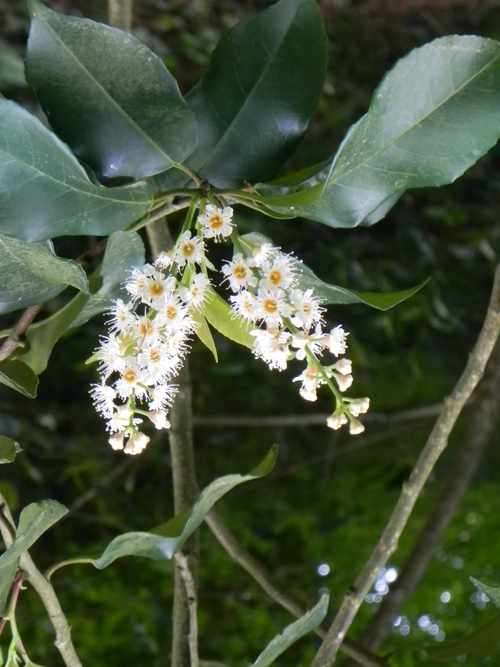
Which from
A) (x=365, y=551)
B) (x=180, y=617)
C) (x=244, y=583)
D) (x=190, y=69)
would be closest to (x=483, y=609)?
(x=365, y=551)

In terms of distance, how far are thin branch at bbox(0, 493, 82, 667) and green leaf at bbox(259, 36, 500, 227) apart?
327 mm

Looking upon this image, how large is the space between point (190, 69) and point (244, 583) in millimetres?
1269

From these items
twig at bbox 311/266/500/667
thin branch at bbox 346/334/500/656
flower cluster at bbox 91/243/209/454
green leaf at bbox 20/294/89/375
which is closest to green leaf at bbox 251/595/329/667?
twig at bbox 311/266/500/667

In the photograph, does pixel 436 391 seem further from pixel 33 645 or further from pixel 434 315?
pixel 33 645

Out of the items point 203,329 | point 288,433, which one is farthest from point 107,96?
point 288,433

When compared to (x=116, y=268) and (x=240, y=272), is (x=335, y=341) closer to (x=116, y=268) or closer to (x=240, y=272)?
(x=240, y=272)

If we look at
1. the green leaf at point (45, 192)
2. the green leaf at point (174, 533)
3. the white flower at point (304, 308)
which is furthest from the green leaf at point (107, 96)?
the green leaf at point (174, 533)

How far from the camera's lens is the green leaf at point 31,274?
509 mm

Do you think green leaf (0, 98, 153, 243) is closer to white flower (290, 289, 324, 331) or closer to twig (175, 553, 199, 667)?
white flower (290, 289, 324, 331)

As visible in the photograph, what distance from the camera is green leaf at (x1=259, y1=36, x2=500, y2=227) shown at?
18.4 inches

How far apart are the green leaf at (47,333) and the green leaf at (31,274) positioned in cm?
3

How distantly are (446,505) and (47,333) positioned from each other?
3.57 ft

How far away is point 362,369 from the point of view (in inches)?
66.2

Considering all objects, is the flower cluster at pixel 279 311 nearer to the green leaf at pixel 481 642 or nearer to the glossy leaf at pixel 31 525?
A: the glossy leaf at pixel 31 525
